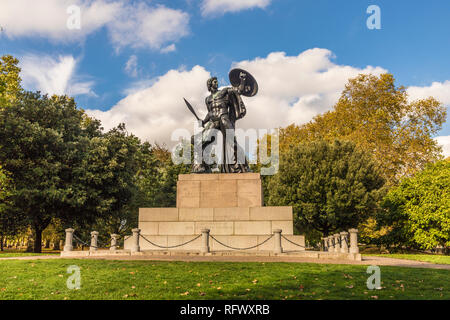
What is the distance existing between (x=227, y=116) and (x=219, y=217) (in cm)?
550

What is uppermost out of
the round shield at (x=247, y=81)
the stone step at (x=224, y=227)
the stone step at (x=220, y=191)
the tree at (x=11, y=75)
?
the tree at (x=11, y=75)

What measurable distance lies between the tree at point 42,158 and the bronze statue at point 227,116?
10.8 metres

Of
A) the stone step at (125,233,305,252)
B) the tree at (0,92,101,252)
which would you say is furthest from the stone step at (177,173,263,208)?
the tree at (0,92,101,252)

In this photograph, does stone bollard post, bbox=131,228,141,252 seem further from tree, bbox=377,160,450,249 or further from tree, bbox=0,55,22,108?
tree, bbox=377,160,450,249

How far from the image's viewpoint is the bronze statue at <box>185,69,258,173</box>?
20.3 meters

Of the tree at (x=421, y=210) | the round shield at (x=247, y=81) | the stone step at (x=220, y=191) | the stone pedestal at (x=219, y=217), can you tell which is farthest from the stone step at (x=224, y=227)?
the tree at (x=421, y=210)

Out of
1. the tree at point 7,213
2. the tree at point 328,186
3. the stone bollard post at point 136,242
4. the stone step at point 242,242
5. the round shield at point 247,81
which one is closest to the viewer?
the stone bollard post at point 136,242

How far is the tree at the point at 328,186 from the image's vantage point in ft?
105

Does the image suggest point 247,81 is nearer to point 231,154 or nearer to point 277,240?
point 231,154

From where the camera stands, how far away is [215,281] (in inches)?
391

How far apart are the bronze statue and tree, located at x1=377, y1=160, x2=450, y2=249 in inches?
631

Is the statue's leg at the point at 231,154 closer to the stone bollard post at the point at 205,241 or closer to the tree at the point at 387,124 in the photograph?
the stone bollard post at the point at 205,241

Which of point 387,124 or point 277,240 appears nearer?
point 277,240

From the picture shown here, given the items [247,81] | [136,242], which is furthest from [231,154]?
[136,242]
